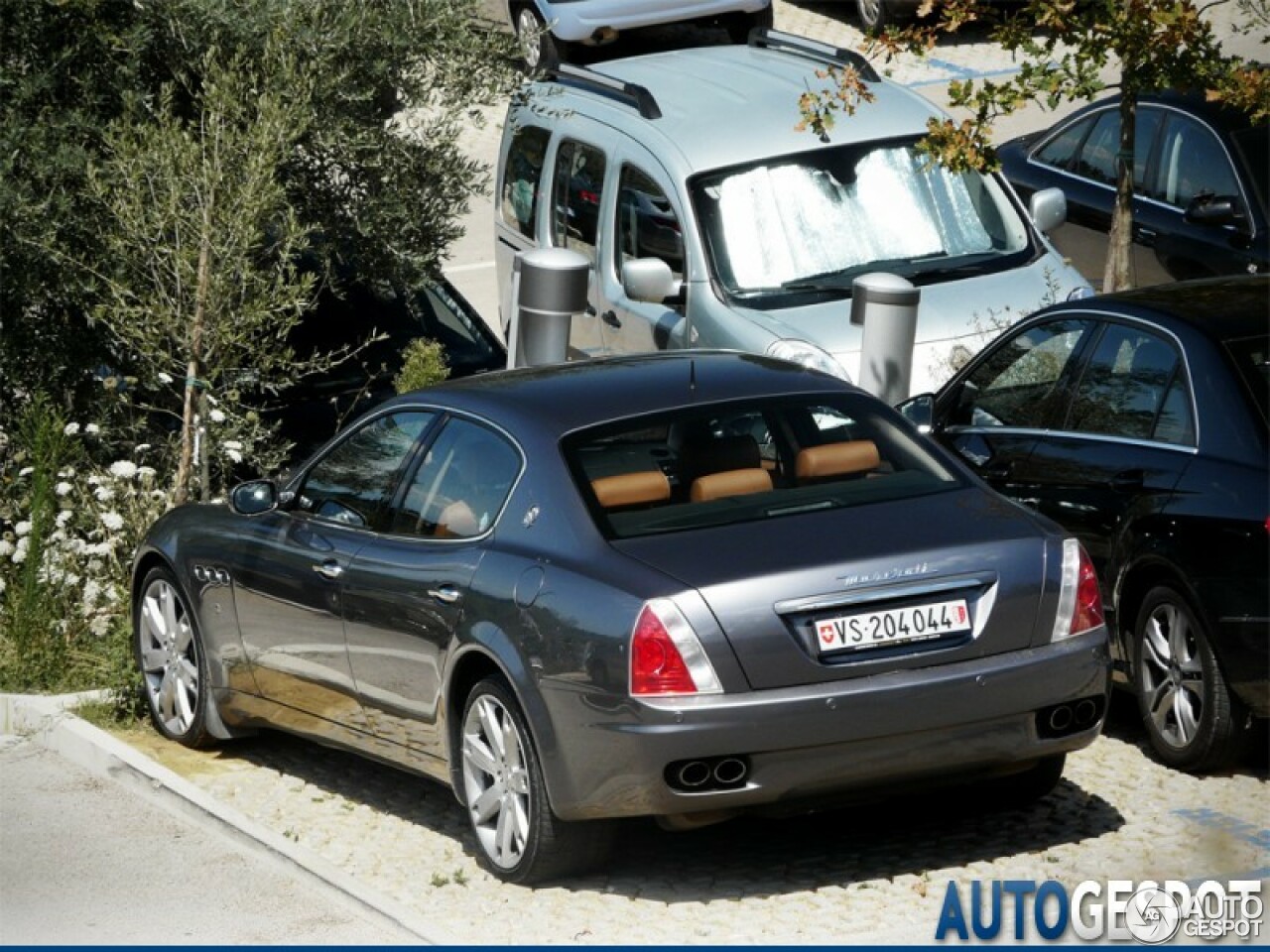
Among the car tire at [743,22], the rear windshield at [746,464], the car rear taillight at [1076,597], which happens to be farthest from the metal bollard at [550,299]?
the car tire at [743,22]

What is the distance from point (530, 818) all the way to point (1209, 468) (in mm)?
2614

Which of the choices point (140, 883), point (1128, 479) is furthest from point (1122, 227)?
point (140, 883)

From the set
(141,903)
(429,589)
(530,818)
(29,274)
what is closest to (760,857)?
(530,818)

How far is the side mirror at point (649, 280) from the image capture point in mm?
12180

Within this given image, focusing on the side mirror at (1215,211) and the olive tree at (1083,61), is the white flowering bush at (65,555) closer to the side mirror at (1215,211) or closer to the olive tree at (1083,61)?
the olive tree at (1083,61)

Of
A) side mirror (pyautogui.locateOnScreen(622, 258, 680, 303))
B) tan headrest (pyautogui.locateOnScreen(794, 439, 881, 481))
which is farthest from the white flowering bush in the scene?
tan headrest (pyautogui.locateOnScreen(794, 439, 881, 481))

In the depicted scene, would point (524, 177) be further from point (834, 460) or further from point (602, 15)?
point (602, 15)

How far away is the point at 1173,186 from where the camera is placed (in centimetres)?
1416

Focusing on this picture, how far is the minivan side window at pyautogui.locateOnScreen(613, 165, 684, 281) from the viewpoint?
12.7 meters

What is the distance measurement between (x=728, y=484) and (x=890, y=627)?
873 mm

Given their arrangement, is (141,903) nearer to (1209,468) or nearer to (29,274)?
(1209,468)

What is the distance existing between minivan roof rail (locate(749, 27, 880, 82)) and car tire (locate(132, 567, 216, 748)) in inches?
209

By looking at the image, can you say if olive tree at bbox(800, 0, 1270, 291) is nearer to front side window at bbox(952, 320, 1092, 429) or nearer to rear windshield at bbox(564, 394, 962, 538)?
front side window at bbox(952, 320, 1092, 429)

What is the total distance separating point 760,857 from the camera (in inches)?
307
